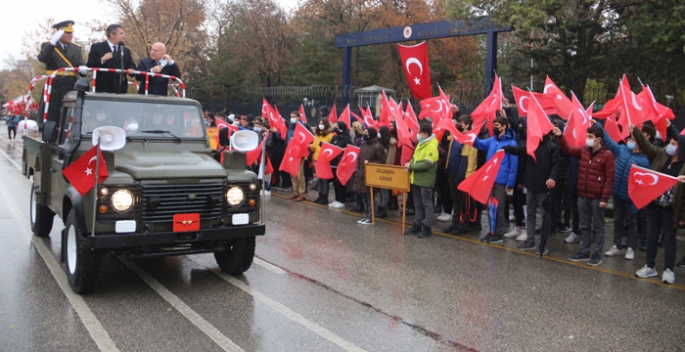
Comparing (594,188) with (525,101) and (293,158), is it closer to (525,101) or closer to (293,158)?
(525,101)

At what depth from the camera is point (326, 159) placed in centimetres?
1302

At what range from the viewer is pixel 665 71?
1594 centimetres

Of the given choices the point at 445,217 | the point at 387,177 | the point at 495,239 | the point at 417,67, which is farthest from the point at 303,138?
the point at 495,239

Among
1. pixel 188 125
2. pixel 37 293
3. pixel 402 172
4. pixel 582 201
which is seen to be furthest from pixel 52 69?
pixel 582 201

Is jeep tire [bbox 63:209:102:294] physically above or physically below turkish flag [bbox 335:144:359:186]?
below

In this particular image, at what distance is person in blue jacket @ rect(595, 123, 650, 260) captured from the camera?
8461 millimetres

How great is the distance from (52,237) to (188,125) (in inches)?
122

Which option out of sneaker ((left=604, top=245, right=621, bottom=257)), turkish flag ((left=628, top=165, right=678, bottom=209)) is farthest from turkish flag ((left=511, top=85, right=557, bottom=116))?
turkish flag ((left=628, top=165, right=678, bottom=209))

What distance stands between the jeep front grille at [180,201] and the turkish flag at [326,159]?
6.44 metres

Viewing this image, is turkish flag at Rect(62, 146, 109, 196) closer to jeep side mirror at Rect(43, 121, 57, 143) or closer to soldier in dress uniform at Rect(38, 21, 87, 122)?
jeep side mirror at Rect(43, 121, 57, 143)

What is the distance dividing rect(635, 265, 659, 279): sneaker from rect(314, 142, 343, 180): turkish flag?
6.54m

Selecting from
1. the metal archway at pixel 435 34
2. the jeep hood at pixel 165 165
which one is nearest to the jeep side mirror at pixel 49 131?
the jeep hood at pixel 165 165

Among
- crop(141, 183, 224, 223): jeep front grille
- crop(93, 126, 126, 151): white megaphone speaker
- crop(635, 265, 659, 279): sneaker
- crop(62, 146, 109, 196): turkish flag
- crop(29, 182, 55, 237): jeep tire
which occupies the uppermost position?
crop(93, 126, 126, 151): white megaphone speaker

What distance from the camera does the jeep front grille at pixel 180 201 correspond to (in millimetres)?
6199
